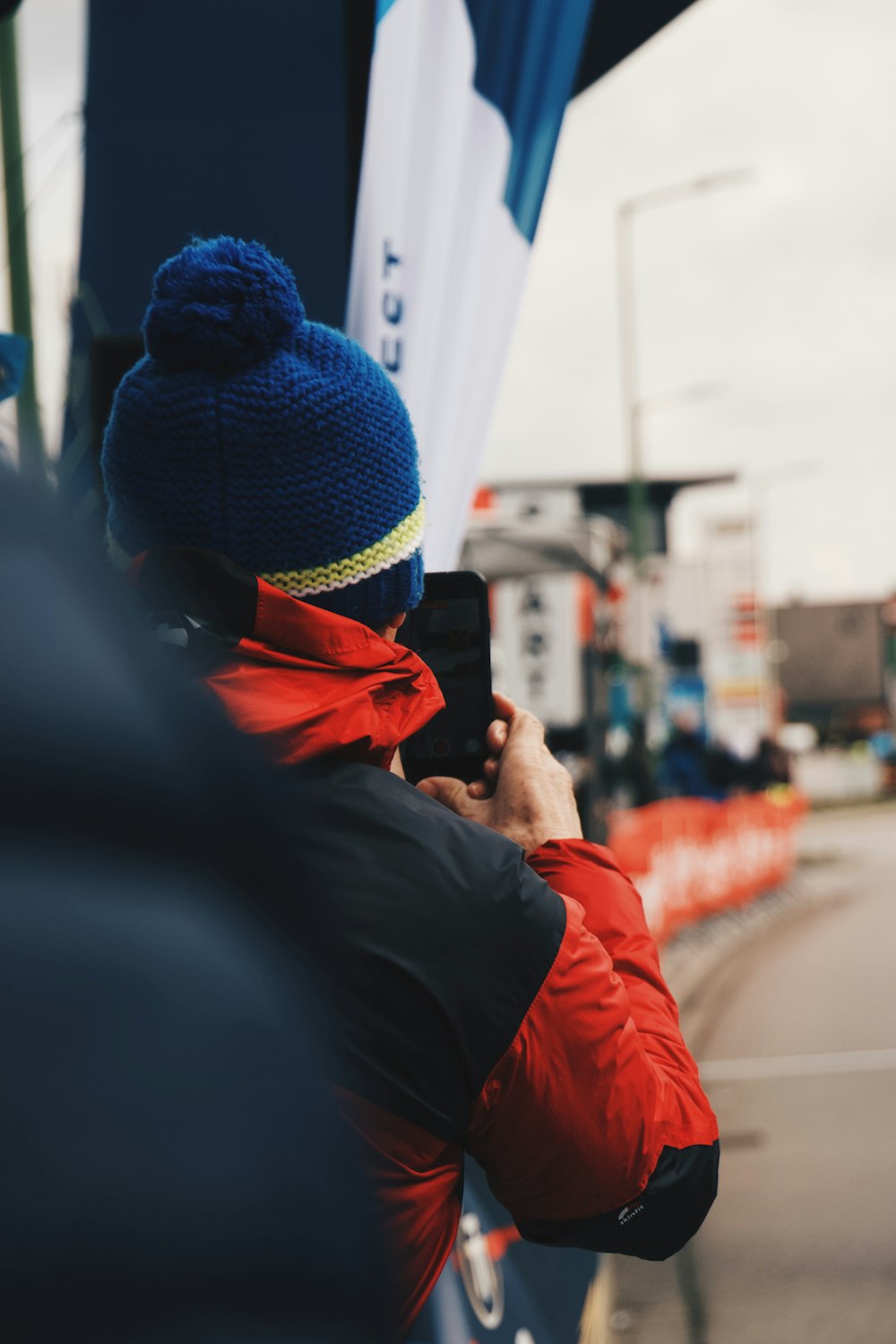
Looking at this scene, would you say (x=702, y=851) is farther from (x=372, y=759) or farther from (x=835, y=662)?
(x=835, y=662)

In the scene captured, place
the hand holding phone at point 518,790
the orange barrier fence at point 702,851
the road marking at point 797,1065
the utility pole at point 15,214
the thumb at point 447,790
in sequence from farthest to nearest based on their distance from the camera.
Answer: the orange barrier fence at point 702,851, the road marking at point 797,1065, the utility pole at point 15,214, the thumb at point 447,790, the hand holding phone at point 518,790

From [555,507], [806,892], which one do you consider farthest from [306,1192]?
[555,507]

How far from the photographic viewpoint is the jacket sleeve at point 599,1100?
112 centimetres

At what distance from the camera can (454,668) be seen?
155 centimetres

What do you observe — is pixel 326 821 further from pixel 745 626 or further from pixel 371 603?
pixel 745 626

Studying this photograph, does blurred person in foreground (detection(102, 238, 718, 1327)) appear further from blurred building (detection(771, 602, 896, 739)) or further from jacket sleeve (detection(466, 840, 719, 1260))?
blurred building (detection(771, 602, 896, 739))

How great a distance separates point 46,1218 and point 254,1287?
0.12 meters

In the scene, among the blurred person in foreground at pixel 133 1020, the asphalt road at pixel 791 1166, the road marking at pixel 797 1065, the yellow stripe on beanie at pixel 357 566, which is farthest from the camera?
the road marking at pixel 797 1065

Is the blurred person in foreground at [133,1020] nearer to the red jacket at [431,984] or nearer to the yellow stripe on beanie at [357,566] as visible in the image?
the red jacket at [431,984]

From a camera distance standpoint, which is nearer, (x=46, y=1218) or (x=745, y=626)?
(x=46, y=1218)

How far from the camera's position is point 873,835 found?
29.6 m

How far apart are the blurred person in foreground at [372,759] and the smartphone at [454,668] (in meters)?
0.28

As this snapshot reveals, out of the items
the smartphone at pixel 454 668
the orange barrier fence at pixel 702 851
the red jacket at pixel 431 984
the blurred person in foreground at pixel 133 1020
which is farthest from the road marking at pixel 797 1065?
the blurred person in foreground at pixel 133 1020

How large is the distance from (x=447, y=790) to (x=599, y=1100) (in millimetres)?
427
